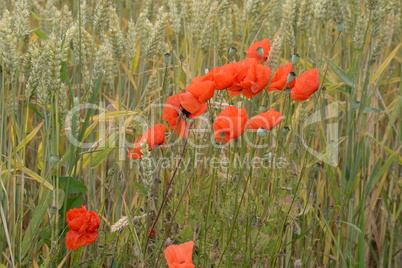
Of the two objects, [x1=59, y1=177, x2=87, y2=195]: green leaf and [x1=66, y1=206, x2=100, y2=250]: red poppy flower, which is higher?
[x1=59, y1=177, x2=87, y2=195]: green leaf

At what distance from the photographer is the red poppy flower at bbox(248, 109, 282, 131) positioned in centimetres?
88

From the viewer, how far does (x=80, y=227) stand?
90 centimetres

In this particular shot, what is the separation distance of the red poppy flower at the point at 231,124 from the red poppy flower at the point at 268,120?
1.6 inches

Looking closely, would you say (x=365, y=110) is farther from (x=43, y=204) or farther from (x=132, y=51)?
(x=43, y=204)

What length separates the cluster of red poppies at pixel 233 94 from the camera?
34.0 inches

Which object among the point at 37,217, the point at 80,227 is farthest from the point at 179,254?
the point at 37,217

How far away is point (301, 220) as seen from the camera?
113 cm

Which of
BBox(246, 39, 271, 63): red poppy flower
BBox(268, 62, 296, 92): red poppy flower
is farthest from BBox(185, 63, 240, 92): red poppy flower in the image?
BBox(246, 39, 271, 63): red poppy flower

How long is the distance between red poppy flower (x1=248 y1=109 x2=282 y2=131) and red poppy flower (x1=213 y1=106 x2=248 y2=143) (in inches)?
1.6

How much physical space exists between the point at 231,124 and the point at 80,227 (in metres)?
0.32

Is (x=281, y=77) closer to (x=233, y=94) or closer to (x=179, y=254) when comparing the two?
(x=233, y=94)

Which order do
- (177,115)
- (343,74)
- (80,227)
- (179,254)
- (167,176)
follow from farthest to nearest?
(167,176), (343,74), (177,115), (80,227), (179,254)

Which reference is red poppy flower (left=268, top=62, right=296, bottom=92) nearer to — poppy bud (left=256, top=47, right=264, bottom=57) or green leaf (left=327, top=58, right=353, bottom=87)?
poppy bud (left=256, top=47, right=264, bottom=57)

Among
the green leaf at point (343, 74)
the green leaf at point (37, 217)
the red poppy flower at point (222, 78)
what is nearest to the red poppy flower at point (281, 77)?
the red poppy flower at point (222, 78)
